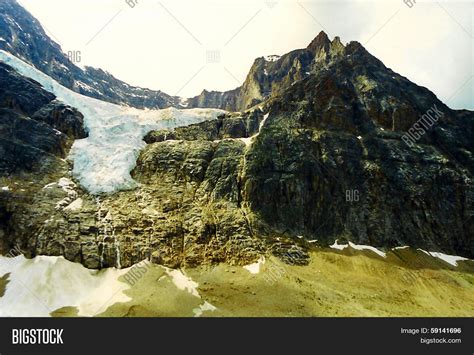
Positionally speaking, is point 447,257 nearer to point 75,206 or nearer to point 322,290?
point 322,290

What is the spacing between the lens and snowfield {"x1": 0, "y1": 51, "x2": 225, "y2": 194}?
254ft

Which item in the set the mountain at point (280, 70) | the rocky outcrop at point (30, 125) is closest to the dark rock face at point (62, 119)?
the rocky outcrop at point (30, 125)

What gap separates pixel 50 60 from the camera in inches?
5719

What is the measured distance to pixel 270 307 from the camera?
173 feet

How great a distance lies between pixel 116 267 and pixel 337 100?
6247 centimetres

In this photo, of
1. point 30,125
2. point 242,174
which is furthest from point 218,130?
point 30,125

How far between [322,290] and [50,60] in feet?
439

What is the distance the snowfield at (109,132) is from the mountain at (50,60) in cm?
3378

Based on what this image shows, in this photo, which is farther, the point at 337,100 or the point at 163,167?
the point at 337,100

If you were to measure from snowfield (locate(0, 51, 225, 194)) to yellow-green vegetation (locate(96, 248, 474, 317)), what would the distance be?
25.3m

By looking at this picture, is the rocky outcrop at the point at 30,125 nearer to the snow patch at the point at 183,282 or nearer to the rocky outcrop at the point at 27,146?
the rocky outcrop at the point at 27,146

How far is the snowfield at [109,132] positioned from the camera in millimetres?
77562
